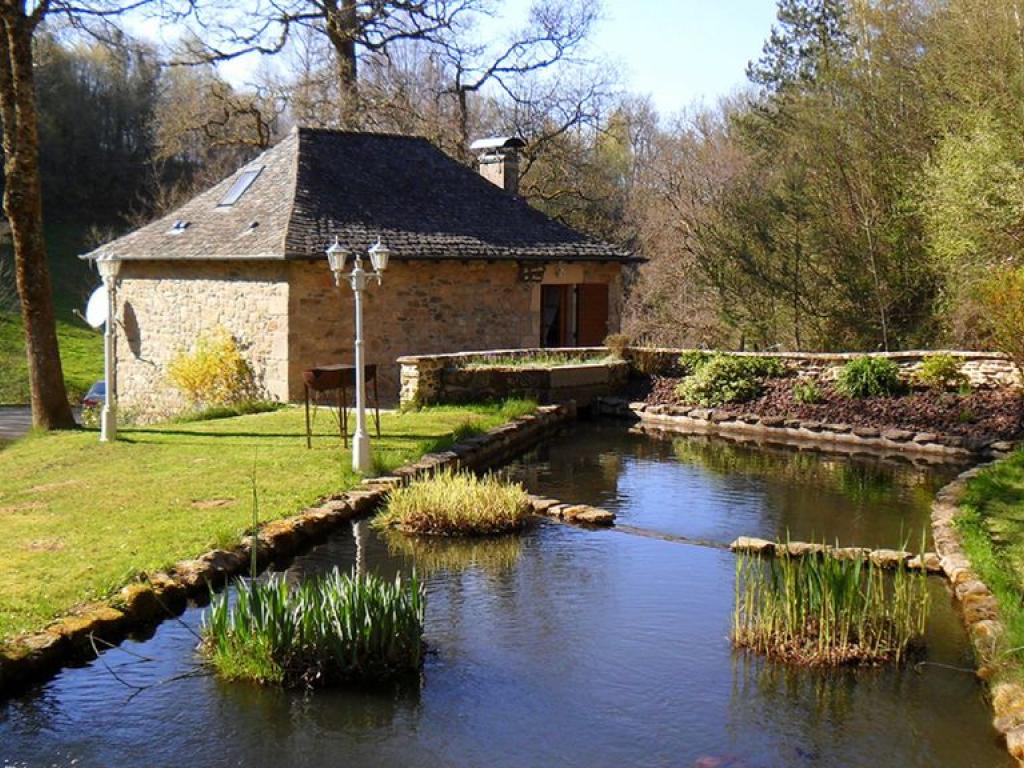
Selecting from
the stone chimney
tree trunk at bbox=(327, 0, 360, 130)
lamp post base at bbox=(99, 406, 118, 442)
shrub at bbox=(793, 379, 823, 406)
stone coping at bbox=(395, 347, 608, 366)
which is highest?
tree trunk at bbox=(327, 0, 360, 130)

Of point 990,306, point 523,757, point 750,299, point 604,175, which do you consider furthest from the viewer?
point 604,175

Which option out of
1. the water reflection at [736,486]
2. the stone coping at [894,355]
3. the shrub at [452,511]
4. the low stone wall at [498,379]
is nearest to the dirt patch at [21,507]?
the shrub at [452,511]

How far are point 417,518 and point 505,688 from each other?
12.3ft

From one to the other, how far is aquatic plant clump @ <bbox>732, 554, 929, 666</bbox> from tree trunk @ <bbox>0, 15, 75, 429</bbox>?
10.8m

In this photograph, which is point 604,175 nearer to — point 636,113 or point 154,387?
point 636,113

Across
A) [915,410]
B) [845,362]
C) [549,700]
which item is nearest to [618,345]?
[845,362]

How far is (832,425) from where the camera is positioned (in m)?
16.7

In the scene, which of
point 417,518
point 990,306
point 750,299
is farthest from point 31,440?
point 750,299

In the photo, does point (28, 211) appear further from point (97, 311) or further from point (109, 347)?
point (97, 311)

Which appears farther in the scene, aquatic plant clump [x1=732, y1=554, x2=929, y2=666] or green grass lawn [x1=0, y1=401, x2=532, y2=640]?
green grass lawn [x1=0, y1=401, x2=532, y2=640]

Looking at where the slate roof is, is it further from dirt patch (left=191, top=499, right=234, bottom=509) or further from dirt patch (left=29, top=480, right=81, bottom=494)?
dirt patch (left=191, top=499, right=234, bottom=509)

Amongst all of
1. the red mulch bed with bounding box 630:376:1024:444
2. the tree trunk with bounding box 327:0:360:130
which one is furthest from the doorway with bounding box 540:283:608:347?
the tree trunk with bounding box 327:0:360:130

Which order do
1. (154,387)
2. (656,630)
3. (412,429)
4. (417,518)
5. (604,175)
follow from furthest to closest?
1. (604,175)
2. (154,387)
3. (412,429)
4. (417,518)
5. (656,630)

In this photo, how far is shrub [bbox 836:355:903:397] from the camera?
1747cm
